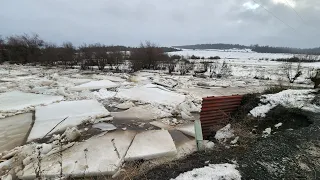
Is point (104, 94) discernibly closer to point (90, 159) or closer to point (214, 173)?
point (90, 159)

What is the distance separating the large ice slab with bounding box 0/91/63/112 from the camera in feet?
27.4

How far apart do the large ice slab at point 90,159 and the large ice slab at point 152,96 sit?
13.5 feet

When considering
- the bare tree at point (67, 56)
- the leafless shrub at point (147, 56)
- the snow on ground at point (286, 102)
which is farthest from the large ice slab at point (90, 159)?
the bare tree at point (67, 56)

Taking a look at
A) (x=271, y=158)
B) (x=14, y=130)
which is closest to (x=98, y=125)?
(x=14, y=130)

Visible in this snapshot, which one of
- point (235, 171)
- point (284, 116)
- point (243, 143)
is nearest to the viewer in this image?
point (235, 171)

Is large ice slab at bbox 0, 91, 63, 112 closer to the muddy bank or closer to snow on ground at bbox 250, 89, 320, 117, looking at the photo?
the muddy bank

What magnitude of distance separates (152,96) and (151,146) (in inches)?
207

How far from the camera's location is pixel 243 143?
447cm

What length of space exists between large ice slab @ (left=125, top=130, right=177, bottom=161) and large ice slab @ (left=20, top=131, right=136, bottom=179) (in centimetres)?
21

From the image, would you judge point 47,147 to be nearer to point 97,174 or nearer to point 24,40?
point 97,174

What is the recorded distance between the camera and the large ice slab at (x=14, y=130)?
5.48 metres

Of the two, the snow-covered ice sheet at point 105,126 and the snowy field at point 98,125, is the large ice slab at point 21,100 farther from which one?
the snow-covered ice sheet at point 105,126

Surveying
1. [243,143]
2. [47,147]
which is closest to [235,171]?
[243,143]

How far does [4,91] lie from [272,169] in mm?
12994
